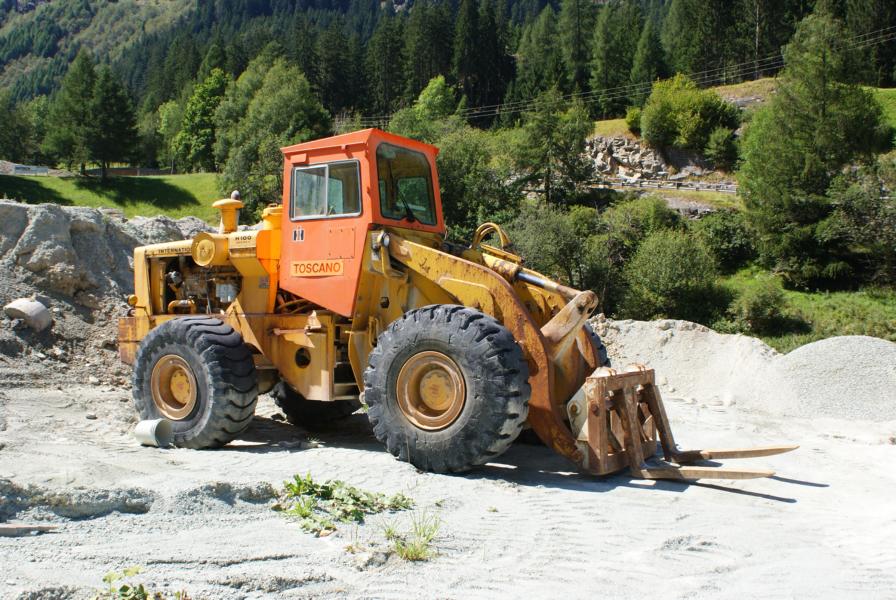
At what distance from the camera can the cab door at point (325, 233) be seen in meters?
8.25

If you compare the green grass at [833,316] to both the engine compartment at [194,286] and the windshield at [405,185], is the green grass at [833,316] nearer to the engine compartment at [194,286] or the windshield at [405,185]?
the windshield at [405,185]

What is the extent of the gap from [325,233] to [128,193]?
1851 inches

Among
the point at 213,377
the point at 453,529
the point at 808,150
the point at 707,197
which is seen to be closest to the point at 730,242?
the point at 808,150

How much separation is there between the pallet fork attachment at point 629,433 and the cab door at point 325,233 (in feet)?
9.43

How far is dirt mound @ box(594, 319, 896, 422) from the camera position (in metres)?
14.7

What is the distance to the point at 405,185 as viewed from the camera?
8781mm

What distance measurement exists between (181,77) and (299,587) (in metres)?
106

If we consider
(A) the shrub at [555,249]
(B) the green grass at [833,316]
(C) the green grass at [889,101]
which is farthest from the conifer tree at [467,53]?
(B) the green grass at [833,316]

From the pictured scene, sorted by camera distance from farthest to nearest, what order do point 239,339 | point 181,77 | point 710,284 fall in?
point 181,77
point 710,284
point 239,339

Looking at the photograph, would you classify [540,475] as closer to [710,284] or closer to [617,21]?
[710,284]

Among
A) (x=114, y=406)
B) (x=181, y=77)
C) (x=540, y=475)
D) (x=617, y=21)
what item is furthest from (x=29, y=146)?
(x=540, y=475)

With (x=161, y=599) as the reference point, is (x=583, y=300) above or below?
above

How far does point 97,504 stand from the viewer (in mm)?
5164

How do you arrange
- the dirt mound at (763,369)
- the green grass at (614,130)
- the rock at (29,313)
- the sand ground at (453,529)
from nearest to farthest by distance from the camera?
1. the sand ground at (453,529)
2. the rock at (29,313)
3. the dirt mound at (763,369)
4. the green grass at (614,130)
